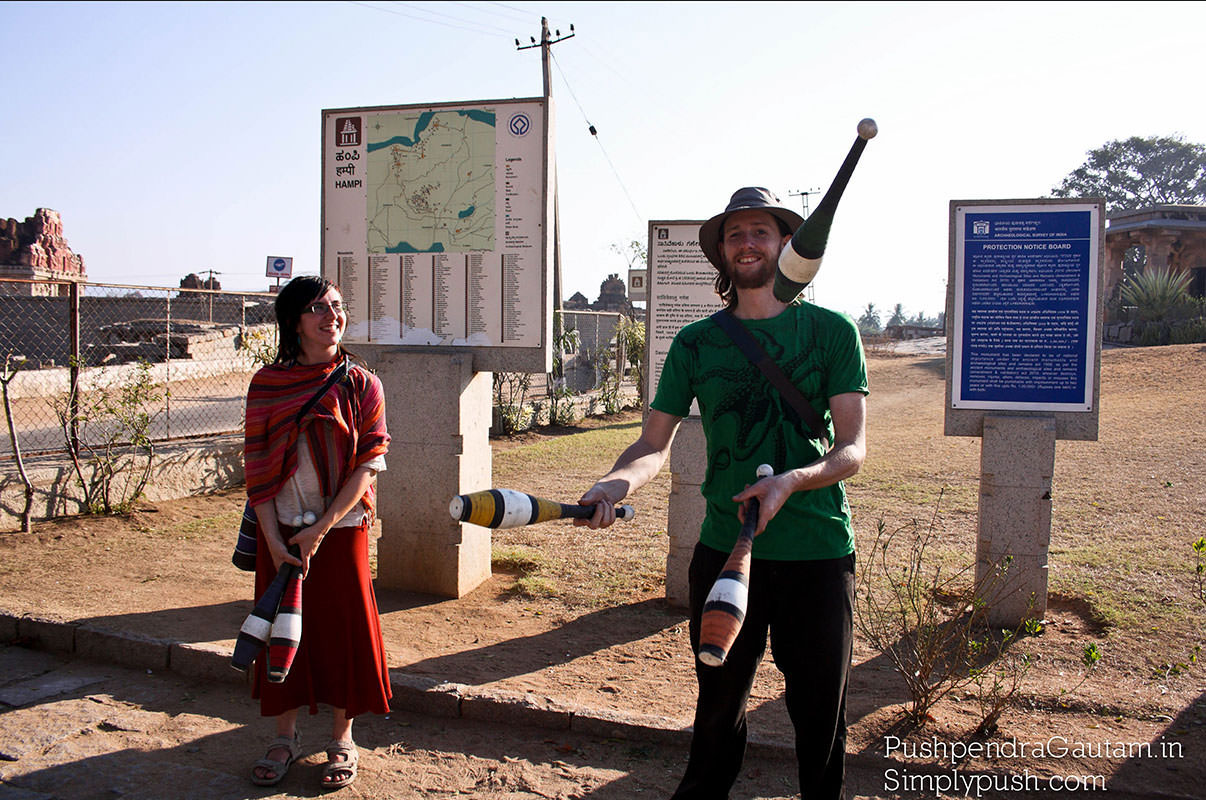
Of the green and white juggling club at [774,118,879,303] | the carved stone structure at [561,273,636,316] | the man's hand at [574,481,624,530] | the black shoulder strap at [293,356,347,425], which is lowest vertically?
the man's hand at [574,481,624,530]

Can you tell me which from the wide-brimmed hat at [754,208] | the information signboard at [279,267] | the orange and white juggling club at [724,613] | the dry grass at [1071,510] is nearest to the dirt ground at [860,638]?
the dry grass at [1071,510]

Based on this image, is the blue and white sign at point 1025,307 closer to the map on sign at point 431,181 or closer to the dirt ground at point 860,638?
the dirt ground at point 860,638

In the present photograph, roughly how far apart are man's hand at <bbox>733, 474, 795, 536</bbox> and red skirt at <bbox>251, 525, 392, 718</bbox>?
78.8 inches

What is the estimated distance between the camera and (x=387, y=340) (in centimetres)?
618

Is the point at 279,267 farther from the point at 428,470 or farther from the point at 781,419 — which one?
the point at 781,419

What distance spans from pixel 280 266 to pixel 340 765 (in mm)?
24010

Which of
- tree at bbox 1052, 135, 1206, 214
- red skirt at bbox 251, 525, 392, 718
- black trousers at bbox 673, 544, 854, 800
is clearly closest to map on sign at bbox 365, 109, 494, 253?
red skirt at bbox 251, 525, 392, 718

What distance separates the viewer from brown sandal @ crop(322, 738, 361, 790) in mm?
3490

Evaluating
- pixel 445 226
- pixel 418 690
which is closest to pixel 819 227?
pixel 418 690

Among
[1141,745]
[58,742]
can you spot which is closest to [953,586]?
[1141,745]

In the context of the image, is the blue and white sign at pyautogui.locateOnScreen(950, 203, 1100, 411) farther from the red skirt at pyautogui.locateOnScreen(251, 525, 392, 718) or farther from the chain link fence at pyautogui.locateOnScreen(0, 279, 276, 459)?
the chain link fence at pyautogui.locateOnScreen(0, 279, 276, 459)

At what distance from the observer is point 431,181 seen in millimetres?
6059

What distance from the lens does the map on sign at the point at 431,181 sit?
5.96 m

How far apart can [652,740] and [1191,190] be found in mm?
88010
